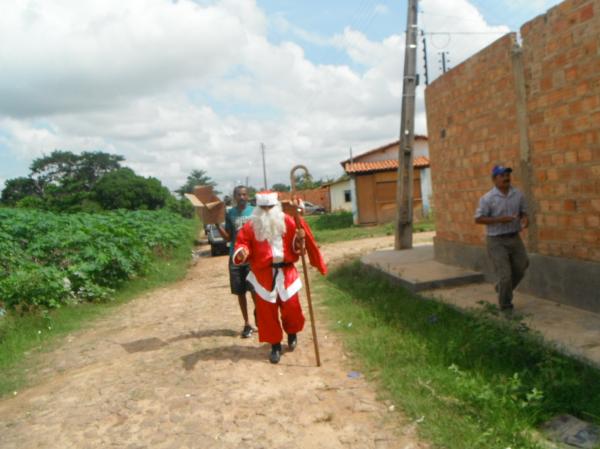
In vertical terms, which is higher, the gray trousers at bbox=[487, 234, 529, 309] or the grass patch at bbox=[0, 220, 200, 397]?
the gray trousers at bbox=[487, 234, 529, 309]

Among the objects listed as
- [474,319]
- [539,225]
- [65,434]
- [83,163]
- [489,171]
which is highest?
[83,163]

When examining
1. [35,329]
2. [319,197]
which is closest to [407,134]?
[35,329]

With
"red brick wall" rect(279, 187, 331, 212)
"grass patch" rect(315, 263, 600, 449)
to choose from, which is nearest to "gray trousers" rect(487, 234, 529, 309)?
"grass patch" rect(315, 263, 600, 449)

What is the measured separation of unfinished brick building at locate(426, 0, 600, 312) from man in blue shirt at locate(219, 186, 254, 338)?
3211 millimetres

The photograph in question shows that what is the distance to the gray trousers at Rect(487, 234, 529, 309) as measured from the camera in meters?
5.40

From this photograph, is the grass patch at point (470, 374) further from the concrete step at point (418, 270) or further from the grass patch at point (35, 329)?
the grass patch at point (35, 329)

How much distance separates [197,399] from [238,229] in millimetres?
2130

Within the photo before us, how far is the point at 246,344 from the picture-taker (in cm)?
570

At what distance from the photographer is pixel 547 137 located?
5816 mm

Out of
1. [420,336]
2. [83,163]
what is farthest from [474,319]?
[83,163]

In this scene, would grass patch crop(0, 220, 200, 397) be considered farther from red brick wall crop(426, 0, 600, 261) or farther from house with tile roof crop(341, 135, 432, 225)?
house with tile roof crop(341, 135, 432, 225)

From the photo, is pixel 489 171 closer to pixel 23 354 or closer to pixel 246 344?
pixel 246 344

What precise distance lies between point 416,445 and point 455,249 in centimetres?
543

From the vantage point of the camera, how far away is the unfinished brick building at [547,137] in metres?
5.21
